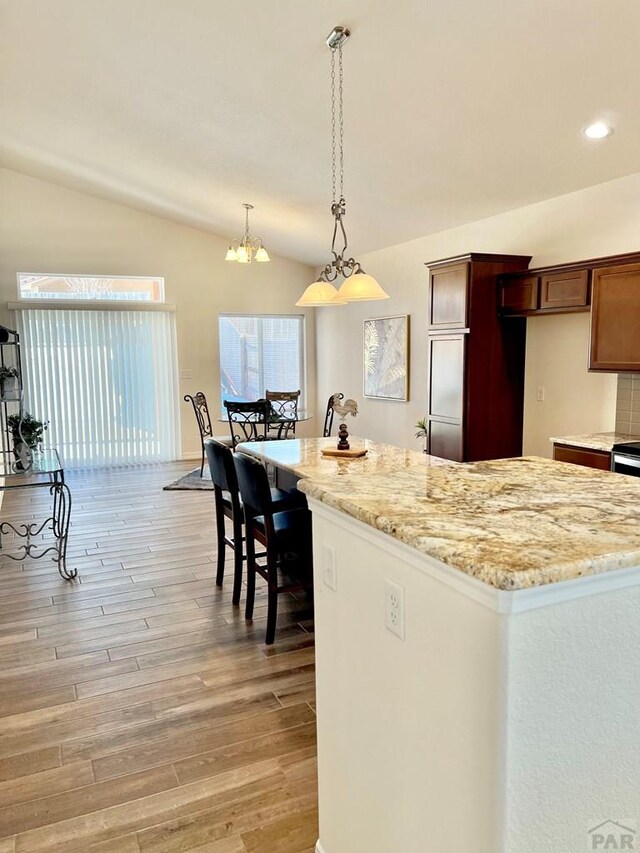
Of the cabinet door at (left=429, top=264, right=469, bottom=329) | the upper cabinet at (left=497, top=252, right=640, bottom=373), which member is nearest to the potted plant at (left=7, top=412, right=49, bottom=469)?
the cabinet door at (left=429, top=264, right=469, bottom=329)

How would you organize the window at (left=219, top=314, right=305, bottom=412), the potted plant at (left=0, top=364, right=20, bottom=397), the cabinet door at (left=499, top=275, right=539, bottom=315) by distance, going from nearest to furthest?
the cabinet door at (left=499, top=275, right=539, bottom=315) → the potted plant at (left=0, top=364, right=20, bottom=397) → the window at (left=219, top=314, right=305, bottom=412)

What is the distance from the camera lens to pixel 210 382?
28.2ft

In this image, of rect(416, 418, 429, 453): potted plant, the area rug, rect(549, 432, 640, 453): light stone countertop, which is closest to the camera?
rect(549, 432, 640, 453): light stone countertop

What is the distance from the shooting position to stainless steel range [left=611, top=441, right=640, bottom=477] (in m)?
3.50

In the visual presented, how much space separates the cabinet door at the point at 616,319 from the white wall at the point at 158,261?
4376 mm

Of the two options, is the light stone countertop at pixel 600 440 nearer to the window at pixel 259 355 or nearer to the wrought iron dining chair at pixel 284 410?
A: the wrought iron dining chair at pixel 284 410

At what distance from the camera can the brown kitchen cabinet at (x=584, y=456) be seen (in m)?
3.71

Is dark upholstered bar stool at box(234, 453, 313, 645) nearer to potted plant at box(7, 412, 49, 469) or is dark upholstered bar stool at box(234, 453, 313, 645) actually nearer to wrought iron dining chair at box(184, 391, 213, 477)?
potted plant at box(7, 412, 49, 469)

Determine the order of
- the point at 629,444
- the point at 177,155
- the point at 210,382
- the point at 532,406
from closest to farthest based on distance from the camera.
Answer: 1. the point at 629,444
2. the point at 532,406
3. the point at 177,155
4. the point at 210,382

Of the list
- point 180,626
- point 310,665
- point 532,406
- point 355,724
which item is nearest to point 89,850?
point 355,724

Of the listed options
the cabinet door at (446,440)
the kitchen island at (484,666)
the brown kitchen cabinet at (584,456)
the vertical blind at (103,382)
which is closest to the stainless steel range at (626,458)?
the brown kitchen cabinet at (584,456)

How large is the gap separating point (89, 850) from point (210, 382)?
279 inches

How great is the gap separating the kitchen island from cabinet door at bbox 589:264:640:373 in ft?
8.24

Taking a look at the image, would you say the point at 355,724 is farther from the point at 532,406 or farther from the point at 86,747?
the point at 532,406
